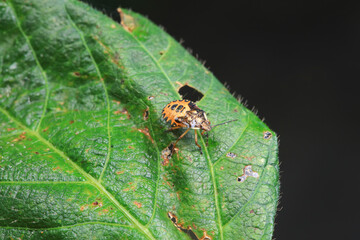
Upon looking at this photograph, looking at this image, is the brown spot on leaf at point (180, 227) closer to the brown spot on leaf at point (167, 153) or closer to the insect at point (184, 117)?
the brown spot on leaf at point (167, 153)

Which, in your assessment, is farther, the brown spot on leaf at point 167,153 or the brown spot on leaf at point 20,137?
the brown spot on leaf at point 20,137

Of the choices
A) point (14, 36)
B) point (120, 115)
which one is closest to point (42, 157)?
point (120, 115)

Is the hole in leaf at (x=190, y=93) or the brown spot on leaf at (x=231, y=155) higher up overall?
the hole in leaf at (x=190, y=93)

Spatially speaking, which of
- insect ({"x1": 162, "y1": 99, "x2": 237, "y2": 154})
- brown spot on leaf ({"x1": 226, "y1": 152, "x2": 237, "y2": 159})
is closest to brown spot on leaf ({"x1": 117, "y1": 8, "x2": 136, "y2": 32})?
insect ({"x1": 162, "y1": 99, "x2": 237, "y2": 154})

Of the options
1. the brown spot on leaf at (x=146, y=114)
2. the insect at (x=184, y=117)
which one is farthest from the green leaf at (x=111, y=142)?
the insect at (x=184, y=117)

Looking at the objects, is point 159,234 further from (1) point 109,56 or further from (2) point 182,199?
(1) point 109,56

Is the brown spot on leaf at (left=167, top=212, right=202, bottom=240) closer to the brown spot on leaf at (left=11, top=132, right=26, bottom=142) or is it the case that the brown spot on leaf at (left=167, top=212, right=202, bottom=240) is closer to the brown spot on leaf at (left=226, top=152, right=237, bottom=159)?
the brown spot on leaf at (left=226, top=152, right=237, bottom=159)

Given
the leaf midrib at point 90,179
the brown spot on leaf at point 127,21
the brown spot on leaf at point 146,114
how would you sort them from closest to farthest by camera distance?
the leaf midrib at point 90,179 < the brown spot on leaf at point 146,114 < the brown spot on leaf at point 127,21

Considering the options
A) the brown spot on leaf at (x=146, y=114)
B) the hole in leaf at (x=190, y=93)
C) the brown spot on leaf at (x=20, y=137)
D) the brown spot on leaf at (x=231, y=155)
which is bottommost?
the brown spot on leaf at (x=20, y=137)
